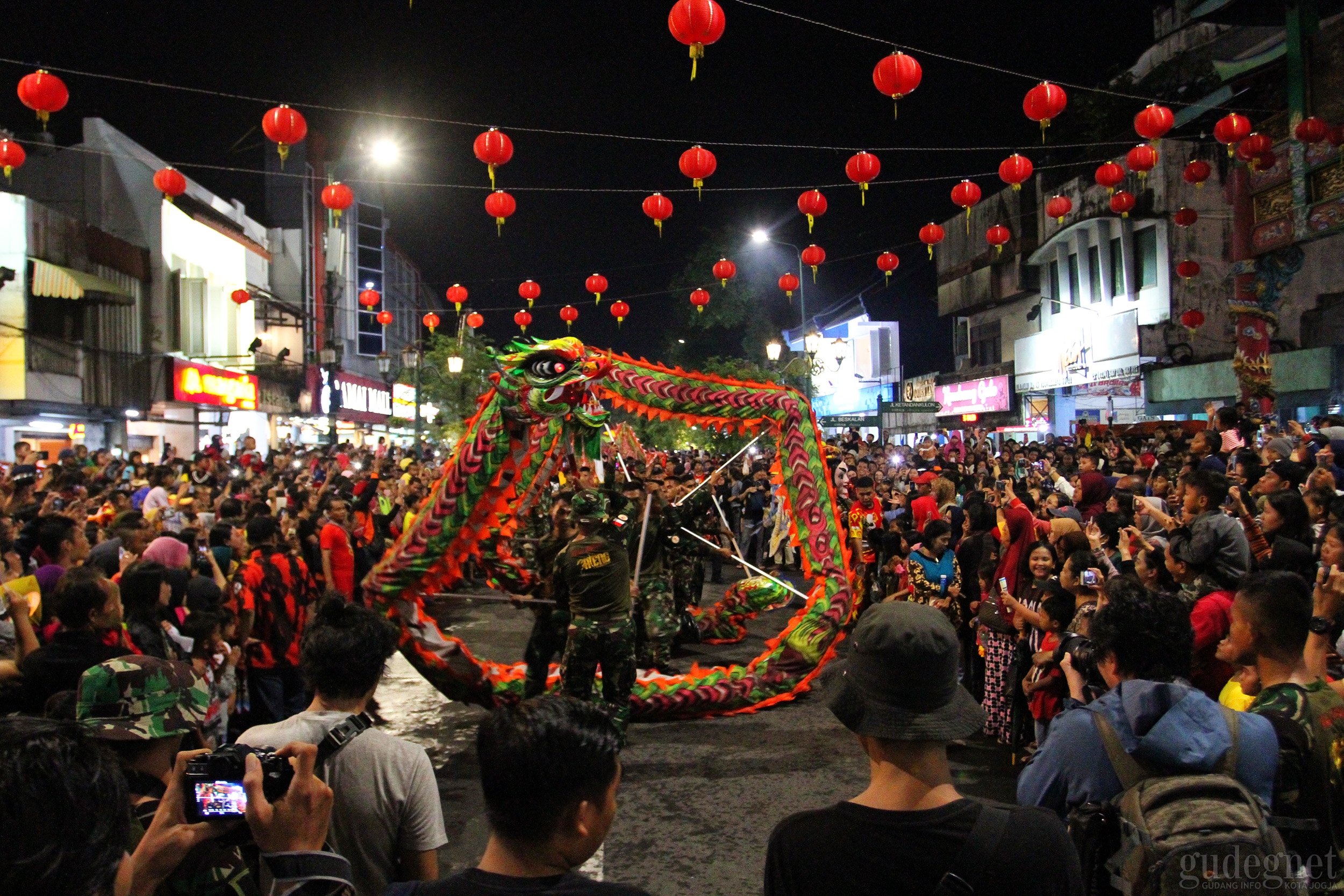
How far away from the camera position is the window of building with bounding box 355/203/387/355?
43.0 metres

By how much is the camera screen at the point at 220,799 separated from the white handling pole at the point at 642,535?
257 inches

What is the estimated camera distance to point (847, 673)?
6.40ft

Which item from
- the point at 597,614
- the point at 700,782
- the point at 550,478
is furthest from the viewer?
the point at 550,478

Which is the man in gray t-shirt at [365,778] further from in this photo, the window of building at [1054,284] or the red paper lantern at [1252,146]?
the window of building at [1054,284]

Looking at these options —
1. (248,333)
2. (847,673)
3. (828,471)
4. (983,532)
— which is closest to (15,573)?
(847,673)

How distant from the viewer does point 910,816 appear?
69.5 inches

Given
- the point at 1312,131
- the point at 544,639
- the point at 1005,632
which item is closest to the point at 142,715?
the point at 544,639

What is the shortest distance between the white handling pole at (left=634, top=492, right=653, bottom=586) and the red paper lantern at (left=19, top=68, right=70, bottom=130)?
6.76 m

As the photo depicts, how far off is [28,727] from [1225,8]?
22.8 m

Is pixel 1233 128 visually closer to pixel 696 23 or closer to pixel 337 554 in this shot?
pixel 696 23

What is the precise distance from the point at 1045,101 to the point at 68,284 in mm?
18643

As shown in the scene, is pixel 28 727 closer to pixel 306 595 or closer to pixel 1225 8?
pixel 306 595

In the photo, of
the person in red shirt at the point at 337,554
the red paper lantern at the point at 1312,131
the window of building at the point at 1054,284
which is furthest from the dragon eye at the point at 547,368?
the window of building at the point at 1054,284

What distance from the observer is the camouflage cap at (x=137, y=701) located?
2203 millimetres
